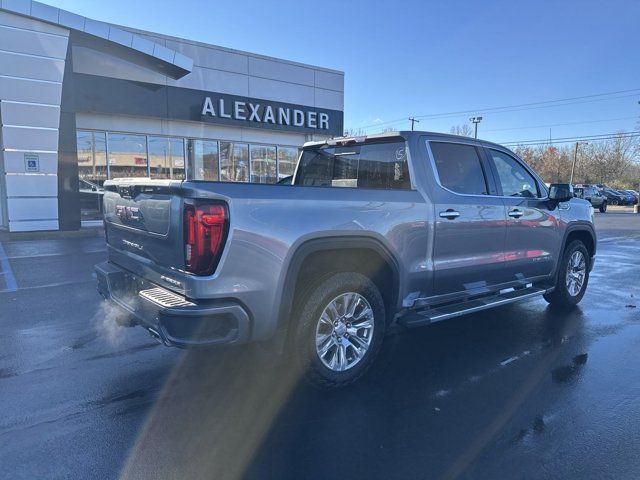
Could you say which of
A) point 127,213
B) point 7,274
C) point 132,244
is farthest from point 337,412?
point 7,274

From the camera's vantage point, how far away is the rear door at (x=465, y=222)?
4453 millimetres

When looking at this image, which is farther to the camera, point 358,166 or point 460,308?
point 358,166

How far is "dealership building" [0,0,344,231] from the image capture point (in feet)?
44.2

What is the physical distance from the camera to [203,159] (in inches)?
738

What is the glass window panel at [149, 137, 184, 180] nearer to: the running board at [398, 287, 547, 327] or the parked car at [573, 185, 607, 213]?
the running board at [398, 287, 547, 327]

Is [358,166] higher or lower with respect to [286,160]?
lower

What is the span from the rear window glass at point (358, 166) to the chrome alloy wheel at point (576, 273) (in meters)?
3.10

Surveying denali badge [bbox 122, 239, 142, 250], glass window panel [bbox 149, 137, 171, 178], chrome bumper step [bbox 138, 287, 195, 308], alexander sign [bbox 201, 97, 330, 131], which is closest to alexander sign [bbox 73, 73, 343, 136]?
alexander sign [bbox 201, 97, 330, 131]

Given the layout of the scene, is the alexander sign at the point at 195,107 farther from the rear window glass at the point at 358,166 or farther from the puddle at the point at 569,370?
the puddle at the point at 569,370

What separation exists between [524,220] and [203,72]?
15274 mm

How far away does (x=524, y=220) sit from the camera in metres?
5.35

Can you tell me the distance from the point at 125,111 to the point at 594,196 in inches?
1212

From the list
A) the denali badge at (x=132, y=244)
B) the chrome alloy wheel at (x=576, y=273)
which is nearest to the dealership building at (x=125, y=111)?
the denali badge at (x=132, y=244)

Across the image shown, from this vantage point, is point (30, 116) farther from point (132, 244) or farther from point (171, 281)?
point (171, 281)
